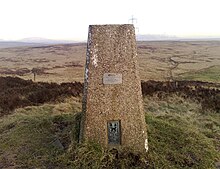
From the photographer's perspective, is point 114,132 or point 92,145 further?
point 114,132

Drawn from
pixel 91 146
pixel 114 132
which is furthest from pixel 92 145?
pixel 114 132

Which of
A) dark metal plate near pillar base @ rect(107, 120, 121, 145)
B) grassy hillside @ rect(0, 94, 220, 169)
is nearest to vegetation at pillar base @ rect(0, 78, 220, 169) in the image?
grassy hillside @ rect(0, 94, 220, 169)

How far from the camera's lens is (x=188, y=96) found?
1745 centimetres

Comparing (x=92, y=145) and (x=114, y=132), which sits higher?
(x=114, y=132)

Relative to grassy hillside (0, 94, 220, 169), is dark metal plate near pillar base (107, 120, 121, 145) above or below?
above

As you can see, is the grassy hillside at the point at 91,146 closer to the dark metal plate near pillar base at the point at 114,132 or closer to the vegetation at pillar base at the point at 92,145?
the vegetation at pillar base at the point at 92,145

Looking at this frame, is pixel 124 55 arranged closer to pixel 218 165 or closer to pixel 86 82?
pixel 86 82

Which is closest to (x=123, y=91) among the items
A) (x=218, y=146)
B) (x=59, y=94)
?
(x=218, y=146)

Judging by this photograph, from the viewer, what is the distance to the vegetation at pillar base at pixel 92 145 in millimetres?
8414

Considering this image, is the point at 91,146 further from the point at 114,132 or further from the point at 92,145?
the point at 114,132

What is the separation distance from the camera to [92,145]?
28.1 ft

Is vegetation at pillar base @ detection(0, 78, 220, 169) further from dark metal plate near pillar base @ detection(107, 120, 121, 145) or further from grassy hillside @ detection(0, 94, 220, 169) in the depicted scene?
dark metal plate near pillar base @ detection(107, 120, 121, 145)

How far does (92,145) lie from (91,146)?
1.5 inches

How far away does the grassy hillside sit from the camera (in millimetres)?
8414
